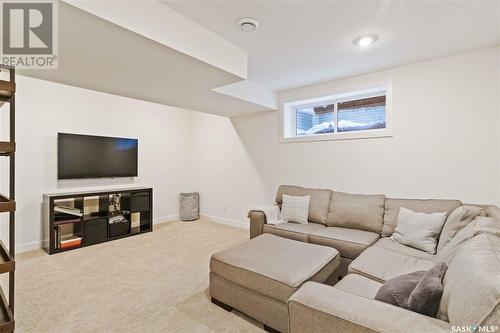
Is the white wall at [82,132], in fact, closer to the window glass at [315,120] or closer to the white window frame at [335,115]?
the white window frame at [335,115]

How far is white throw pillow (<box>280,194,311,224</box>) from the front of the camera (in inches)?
131

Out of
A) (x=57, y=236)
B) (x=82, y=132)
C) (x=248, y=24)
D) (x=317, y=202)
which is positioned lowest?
(x=57, y=236)

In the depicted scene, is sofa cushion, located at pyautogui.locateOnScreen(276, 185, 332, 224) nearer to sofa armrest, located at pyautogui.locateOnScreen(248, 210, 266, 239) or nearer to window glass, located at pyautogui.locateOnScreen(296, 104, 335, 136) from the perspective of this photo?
sofa armrest, located at pyautogui.locateOnScreen(248, 210, 266, 239)

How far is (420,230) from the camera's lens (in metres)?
2.38

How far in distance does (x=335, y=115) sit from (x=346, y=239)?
6.41 feet

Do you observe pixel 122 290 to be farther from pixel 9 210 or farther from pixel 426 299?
pixel 426 299

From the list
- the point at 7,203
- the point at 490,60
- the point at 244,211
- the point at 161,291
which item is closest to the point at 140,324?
the point at 161,291

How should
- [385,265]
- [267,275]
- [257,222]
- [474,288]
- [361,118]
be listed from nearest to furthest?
[474,288]
[267,275]
[385,265]
[257,222]
[361,118]

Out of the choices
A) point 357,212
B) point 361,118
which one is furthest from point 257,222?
point 361,118

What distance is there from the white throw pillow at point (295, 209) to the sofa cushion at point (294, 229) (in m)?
0.09

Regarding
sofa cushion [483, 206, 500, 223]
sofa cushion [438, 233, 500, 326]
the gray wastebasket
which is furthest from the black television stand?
sofa cushion [483, 206, 500, 223]

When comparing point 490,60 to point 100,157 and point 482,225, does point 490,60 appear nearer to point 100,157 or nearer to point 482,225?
point 482,225

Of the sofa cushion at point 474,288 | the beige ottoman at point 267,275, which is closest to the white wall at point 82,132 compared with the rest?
the beige ottoman at point 267,275

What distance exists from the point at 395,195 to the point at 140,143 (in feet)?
14.2
